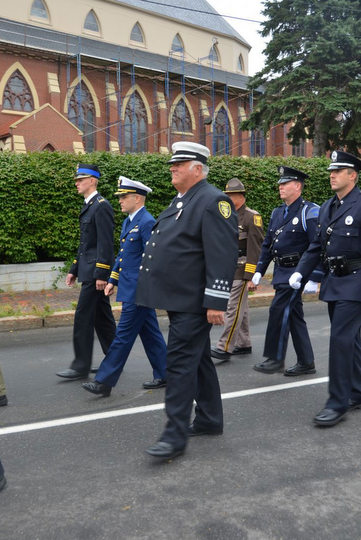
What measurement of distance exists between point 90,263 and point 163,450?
8.27 ft

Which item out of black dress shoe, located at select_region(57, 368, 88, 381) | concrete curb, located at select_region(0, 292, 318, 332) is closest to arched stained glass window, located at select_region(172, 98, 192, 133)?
concrete curb, located at select_region(0, 292, 318, 332)

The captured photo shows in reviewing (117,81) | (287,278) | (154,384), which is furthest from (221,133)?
(154,384)

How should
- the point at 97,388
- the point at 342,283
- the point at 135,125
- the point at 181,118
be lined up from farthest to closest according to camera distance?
the point at 181,118, the point at 135,125, the point at 97,388, the point at 342,283

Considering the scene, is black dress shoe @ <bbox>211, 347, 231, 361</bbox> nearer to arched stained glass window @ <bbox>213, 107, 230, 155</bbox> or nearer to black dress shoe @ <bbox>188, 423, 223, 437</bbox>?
black dress shoe @ <bbox>188, 423, 223, 437</bbox>

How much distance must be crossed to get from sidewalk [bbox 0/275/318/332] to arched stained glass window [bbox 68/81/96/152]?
88.8 feet

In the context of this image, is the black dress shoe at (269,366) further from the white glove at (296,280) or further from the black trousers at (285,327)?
the white glove at (296,280)

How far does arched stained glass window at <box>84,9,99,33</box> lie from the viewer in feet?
138

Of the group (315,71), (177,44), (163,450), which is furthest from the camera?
(177,44)

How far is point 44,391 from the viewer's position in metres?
5.35

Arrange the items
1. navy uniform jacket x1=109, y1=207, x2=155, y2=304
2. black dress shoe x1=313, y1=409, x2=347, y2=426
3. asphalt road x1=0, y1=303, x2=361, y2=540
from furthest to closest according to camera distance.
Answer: navy uniform jacket x1=109, y1=207, x2=155, y2=304 < black dress shoe x1=313, y1=409, x2=347, y2=426 < asphalt road x1=0, y1=303, x2=361, y2=540

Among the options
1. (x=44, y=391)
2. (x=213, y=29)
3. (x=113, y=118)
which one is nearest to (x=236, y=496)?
(x=44, y=391)

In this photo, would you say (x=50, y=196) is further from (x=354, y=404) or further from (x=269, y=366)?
(x=354, y=404)

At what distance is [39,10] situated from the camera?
39750mm

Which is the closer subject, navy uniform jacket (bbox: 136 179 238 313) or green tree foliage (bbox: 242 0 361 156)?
navy uniform jacket (bbox: 136 179 238 313)
